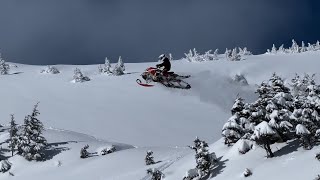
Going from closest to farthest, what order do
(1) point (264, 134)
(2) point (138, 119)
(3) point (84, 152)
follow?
(1) point (264, 134) < (3) point (84, 152) < (2) point (138, 119)

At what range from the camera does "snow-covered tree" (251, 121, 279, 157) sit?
3306 centimetres

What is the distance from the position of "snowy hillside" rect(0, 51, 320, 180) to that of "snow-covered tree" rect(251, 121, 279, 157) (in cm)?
97

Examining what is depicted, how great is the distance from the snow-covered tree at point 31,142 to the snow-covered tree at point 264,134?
31165mm

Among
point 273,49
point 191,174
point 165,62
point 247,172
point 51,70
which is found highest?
point 273,49

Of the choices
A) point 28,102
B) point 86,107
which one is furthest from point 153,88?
point 28,102

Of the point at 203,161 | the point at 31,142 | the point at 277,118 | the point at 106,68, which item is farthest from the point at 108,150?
the point at 106,68

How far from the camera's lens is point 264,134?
33062 millimetres

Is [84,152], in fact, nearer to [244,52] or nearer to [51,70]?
[51,70]

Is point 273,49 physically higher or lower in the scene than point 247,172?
higher

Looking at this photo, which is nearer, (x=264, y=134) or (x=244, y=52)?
(x=264, y=134)

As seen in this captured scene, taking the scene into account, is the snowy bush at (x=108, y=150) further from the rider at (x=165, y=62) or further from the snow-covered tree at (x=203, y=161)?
the rider at (x=165, y=62)

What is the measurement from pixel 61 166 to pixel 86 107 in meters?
46.4

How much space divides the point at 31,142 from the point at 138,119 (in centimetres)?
3358

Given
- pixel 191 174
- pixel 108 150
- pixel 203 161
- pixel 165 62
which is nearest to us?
pixel 203 161
